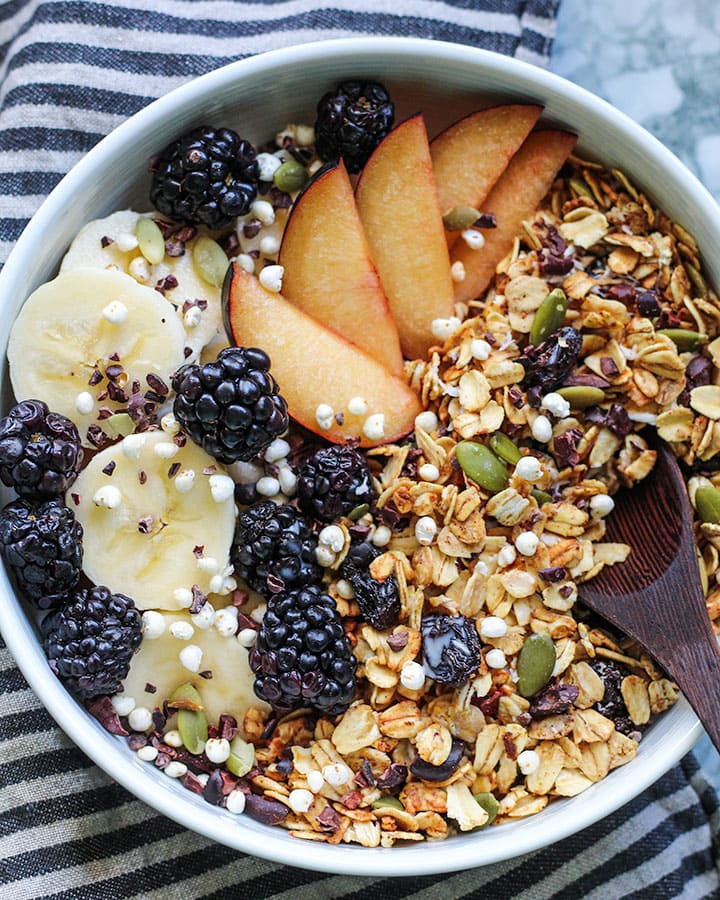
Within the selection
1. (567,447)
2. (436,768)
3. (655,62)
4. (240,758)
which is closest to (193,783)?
(240,758)

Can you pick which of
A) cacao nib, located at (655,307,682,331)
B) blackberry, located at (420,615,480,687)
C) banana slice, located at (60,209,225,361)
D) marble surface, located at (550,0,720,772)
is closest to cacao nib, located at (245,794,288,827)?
blackberry, located at (420,615,480,687)

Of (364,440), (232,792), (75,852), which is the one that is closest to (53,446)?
(364,440)

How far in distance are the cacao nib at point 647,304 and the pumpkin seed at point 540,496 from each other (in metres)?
0.29

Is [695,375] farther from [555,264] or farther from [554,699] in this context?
[554,699]

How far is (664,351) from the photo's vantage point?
1.42 meters

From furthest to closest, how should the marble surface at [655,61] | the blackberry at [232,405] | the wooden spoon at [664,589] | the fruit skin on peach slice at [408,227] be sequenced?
1. the marble surface at [655,61]
2. the fruit skin on peach slice at [408,227]
3. the wooden spoon at [664,589]
4. the blackberry at [232,405]

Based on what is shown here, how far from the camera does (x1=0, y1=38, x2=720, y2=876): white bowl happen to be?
133 cm

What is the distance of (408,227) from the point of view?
4.91 feet

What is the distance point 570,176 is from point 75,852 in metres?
1.24

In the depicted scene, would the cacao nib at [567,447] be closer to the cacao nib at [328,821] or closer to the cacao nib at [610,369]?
the cacao nib at [610,369]

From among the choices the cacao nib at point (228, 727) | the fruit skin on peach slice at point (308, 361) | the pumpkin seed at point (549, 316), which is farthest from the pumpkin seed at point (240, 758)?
the pumpkin seed at point (549, 316)

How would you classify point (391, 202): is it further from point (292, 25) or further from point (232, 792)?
point (232, 792)

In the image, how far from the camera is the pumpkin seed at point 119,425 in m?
1.39

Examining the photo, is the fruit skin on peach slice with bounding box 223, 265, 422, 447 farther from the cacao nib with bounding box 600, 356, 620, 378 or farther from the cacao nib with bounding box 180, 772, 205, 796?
the cacao nib with bounding box 180, 772, 205, 796
